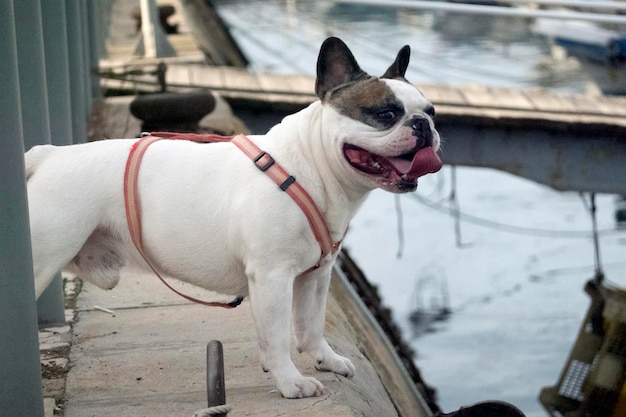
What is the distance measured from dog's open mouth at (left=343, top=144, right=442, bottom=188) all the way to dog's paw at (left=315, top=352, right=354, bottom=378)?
3.38 ft

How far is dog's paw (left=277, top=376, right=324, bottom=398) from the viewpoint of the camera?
455 centimetres

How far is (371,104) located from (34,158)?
1.47 m

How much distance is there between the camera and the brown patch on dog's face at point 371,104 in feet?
14.1

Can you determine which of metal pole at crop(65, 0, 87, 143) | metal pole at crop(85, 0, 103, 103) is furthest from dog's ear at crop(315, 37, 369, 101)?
metal pole at crop(85, 0, 103, 103)

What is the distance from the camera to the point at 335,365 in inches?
A: 195

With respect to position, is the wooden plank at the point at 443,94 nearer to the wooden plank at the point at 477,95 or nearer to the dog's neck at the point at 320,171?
the wooden plank at the point at 477,95

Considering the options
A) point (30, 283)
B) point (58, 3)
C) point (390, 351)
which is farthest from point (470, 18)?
point (30, 283)

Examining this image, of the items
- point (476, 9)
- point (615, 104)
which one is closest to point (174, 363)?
point (476, 9)

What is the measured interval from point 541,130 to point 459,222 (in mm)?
5077

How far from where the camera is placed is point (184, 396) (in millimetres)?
4738

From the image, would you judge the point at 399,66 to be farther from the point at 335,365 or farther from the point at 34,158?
the point at 34,158

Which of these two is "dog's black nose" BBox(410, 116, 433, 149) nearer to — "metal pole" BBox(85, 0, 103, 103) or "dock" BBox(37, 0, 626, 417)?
"dock" BBox(37, 0, 626, 417)

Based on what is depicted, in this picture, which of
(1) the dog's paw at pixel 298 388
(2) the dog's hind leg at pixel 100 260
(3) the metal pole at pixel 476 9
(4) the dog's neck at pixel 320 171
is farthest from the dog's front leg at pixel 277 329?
(3) the metal pole at pixel 476 9

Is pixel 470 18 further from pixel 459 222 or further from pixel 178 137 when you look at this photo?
pixel 178 137
